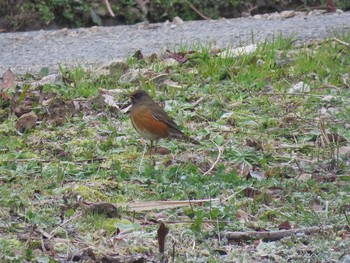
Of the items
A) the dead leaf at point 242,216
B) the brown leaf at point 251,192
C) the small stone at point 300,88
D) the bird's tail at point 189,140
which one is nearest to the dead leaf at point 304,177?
the brown leaf at point 251,192

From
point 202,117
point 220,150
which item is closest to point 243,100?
point 202,117

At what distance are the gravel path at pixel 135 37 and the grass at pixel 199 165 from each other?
1.04m

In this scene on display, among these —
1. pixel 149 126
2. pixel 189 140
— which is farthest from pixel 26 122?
pixel 189 140

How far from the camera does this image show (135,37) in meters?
10.0

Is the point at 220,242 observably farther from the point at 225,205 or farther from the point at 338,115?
the point at 338,115

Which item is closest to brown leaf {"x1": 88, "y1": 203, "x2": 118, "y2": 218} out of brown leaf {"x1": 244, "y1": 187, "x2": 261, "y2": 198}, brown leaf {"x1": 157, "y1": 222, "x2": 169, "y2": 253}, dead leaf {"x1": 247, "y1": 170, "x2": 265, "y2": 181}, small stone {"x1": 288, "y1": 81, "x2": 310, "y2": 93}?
brown leaf {"x1": 157, "y1": 222, "x2": 169, "y2": 253}

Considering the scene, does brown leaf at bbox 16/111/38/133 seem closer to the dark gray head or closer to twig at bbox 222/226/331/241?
the dark gray head

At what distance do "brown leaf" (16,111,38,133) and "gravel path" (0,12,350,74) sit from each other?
1.75m

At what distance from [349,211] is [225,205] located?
2.05ft

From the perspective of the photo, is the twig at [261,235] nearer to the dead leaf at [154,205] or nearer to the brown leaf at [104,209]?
the dead leaf at [154,205]

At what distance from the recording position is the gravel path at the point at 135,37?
28.8ft

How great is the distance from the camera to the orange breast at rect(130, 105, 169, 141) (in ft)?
19.2

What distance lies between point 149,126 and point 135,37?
4309 millimetres

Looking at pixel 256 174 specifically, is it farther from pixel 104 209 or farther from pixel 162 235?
pixel 162 235
